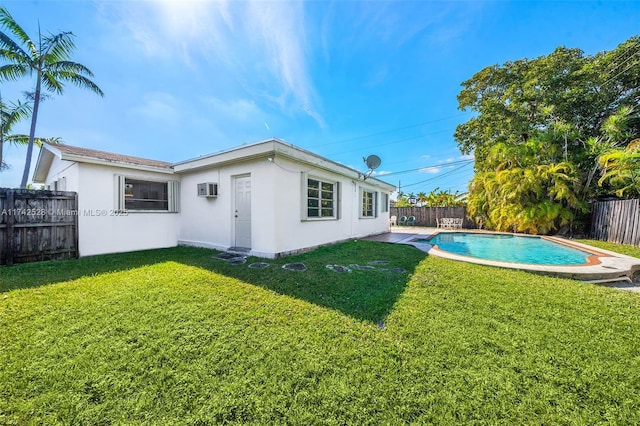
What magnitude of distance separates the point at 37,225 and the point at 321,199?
795cm

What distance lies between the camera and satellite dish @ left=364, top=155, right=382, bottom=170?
1026 cm

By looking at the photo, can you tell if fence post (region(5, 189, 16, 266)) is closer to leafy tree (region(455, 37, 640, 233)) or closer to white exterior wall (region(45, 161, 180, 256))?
white exterior wall (region(45, 161, 180, 256))

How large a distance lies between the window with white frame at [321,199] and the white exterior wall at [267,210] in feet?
0.70

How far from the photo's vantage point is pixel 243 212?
7.34 metres

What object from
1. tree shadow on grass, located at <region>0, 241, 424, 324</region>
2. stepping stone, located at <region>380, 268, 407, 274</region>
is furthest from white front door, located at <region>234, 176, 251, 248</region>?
stepping stone, located at <region>380, 268, 407, 274</region>

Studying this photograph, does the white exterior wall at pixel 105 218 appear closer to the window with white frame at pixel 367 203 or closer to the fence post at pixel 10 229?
the fence post at pixel 10 229

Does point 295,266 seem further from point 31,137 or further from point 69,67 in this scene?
point 31,137

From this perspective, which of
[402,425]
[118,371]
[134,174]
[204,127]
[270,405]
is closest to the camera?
[402,425]

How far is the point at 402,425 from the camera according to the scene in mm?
1776

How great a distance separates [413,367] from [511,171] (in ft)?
49.6

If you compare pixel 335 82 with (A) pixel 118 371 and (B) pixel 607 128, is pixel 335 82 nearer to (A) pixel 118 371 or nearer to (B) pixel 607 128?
(B) pixel 607 128

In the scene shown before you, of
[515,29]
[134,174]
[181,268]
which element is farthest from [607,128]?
[134,174]

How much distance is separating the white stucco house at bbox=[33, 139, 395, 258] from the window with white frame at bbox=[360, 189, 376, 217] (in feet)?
5.82

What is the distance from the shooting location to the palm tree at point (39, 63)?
1023 centimetres
